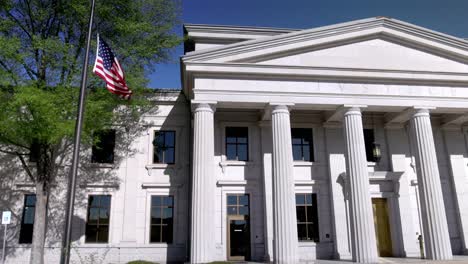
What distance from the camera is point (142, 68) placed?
17.1 metres

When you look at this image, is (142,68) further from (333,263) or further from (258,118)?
(333,263)

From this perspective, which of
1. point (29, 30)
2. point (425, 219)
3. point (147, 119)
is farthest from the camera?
point (147, 119)

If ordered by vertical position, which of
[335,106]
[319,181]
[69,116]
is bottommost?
[319,181]

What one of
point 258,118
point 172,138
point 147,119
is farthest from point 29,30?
point 258,118

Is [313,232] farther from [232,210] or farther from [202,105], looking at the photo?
[202,105]

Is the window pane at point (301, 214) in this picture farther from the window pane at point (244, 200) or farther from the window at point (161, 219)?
the window at point (161, 219)

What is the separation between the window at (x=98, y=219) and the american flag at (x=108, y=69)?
9623mm

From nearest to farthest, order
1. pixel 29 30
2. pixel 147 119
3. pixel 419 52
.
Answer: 1. pixel 29 30
2. pixel 419 52
3. pixel 147 119

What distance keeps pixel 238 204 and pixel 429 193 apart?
8936mm

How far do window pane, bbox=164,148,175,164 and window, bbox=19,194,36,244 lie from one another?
6.72 metres

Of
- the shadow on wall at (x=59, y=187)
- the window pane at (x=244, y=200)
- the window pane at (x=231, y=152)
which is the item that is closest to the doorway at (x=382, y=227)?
the window pane at (x=244, y=200)

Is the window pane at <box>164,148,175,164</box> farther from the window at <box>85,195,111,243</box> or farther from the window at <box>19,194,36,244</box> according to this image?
the window at <box>19,194,36,244</box>

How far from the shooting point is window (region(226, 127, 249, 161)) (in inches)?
813

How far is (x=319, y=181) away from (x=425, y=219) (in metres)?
5.25
